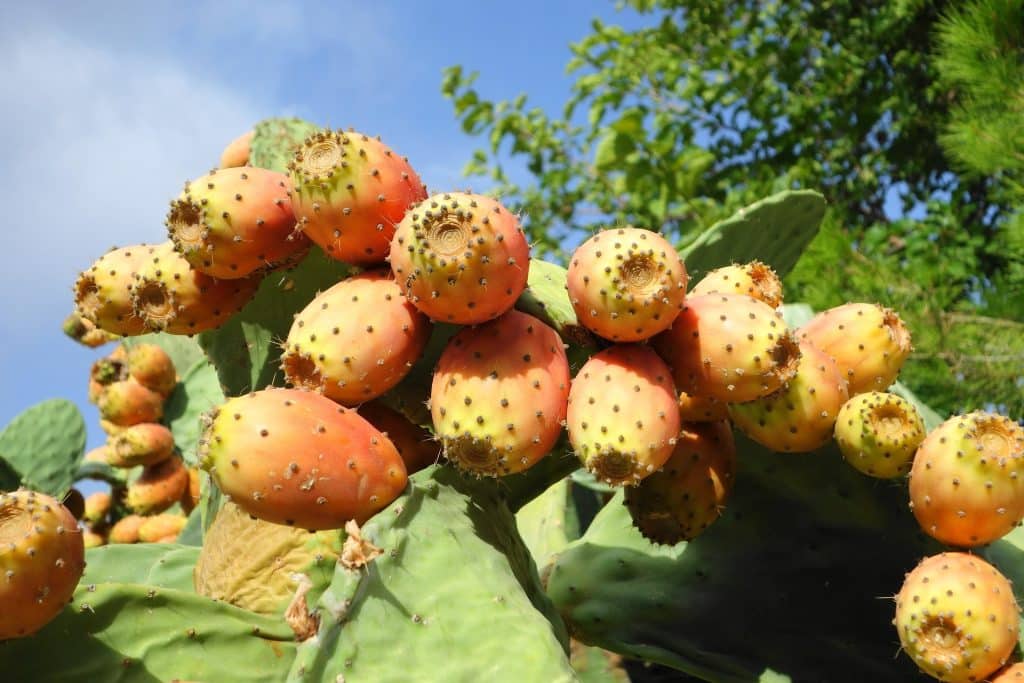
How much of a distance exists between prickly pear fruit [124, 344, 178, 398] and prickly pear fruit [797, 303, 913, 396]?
77.5 inches

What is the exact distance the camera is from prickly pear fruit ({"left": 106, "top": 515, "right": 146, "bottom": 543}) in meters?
2.65

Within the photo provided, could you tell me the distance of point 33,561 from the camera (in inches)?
34.1

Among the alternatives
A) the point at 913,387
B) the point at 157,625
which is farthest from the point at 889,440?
the point at 913,387

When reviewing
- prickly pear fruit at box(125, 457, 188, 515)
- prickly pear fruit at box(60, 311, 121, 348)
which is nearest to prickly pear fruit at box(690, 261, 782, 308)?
prickly pear fruit at box(125, 457, 188, 515)

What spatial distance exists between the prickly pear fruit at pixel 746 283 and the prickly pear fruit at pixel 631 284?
7.0 inches

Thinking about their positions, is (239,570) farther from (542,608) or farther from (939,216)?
(939,216)

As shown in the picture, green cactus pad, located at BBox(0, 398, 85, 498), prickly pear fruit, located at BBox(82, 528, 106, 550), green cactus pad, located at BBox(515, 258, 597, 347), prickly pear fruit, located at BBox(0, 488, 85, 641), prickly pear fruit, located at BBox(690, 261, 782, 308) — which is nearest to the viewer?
prickly pear fruit, located at BBox(0, 488, 85, 641)

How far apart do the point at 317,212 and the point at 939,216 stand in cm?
437

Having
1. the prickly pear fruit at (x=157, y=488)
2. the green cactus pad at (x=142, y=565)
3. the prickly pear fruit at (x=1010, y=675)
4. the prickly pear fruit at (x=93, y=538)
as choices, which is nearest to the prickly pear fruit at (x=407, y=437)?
the green cactus pad at (x=142, y=565)

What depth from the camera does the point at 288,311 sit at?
4.30ft

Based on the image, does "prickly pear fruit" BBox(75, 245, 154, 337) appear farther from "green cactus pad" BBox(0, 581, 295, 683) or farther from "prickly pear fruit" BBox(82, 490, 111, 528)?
"prickly pear fruit" BBox(82, 490, 111, 528)

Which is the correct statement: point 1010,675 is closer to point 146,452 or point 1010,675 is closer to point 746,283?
point 746,283

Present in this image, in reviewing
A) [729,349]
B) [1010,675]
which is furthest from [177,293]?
[1010,675]

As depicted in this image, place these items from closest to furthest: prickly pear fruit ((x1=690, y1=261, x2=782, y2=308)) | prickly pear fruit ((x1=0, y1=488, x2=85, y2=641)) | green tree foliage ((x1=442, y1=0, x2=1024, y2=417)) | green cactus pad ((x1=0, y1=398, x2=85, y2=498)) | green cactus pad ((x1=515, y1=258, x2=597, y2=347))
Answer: prickly pear fruit ((x1=0, y1=488, x2=85, y2=641)) < green cactus pad ((x1=515, y1=258, x2=597, y2=347)) < prickly pear fruit ((x1=690, y1=261, x2=782, y2=308)) < green cactus pad ((x1=0, y1=398, x2=85, y2=498)) < green tree foliage ((x1=442, y1=0, x2=1024, y2=417))
